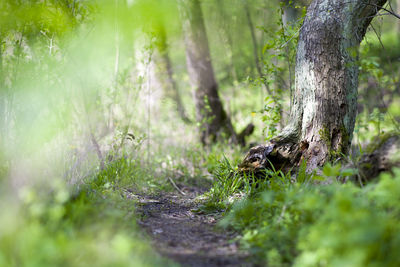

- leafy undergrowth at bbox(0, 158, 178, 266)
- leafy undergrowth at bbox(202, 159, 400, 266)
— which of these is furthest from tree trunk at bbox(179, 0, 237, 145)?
leafy undergrowth at bbox(0, 158, 178, 266)

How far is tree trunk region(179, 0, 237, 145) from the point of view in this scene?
25.1 feet

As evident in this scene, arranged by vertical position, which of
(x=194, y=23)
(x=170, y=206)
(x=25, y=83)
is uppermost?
(x=194, y=23)

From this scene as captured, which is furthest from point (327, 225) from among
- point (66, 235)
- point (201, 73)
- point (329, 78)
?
point (201, 73)

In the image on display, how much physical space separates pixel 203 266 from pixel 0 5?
332 centimetres

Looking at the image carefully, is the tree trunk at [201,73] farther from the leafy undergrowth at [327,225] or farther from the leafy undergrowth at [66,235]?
the leafy undergrowth at [66,235]

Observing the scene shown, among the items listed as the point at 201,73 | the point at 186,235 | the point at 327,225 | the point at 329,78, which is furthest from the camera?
the point at 201,73

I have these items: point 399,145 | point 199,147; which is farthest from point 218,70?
point 399,145

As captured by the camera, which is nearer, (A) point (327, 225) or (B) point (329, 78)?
(A) point (327, 225)

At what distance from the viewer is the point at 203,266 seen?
2.39m

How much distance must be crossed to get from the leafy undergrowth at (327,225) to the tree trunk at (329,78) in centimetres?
81

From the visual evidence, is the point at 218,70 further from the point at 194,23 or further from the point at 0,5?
the point at 0,5

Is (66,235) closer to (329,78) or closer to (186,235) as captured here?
(186,235)

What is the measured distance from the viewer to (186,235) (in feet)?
10.2

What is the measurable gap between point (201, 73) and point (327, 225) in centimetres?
602
